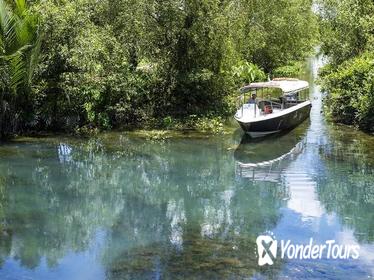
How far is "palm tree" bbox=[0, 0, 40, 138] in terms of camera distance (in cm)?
1905

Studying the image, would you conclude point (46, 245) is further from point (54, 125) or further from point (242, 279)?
point (54, 125)

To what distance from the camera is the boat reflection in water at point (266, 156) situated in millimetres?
15922

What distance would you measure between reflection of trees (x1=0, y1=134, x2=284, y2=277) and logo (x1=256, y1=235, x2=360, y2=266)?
1.03 feet

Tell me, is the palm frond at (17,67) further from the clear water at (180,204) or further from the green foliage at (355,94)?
the green foliage at (355,94)

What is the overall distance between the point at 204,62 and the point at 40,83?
783 centimetres

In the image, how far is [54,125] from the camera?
21672 mm

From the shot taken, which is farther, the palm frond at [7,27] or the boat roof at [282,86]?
the boat roof at [282,86]

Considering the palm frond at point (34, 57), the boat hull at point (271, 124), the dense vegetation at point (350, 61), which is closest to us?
the palm frond at point (34, 57)

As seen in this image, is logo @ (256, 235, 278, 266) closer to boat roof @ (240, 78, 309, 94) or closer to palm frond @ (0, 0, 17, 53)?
boat roof @ (240, 78, 309, 94)

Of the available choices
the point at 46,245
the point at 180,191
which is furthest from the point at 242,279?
the point at 180,191

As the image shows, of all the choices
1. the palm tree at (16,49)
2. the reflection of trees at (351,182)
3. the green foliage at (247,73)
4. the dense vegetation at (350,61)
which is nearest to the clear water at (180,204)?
the reflection of trees at (351,182)

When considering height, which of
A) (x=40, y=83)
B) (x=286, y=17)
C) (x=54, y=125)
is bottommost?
(x=54, y=125)

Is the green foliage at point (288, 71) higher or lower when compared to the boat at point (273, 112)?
higher

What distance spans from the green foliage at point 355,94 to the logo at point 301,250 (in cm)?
1131
